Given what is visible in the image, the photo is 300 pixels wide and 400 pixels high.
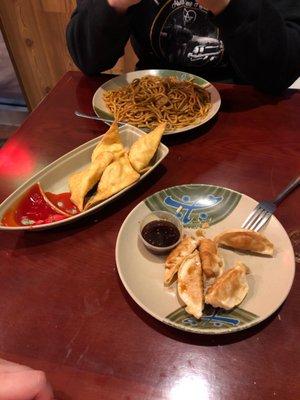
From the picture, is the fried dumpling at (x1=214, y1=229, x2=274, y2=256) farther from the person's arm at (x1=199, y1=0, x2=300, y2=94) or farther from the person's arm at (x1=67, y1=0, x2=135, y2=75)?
the person's arm at (x1=67, y1=0, x2=135, y2=75)

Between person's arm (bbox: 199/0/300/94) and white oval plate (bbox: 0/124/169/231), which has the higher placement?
person's arm (bbox: 199/0/300/94)

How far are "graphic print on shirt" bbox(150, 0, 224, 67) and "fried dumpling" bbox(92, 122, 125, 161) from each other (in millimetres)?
849

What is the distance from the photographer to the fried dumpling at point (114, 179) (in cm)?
121

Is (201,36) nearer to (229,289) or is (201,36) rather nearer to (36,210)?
(36,210)

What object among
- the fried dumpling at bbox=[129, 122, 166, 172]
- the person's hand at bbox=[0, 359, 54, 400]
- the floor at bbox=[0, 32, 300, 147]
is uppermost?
the person's hand at bbox=[0, 359, 54, 400]

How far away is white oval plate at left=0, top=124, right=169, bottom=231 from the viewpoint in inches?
44.3

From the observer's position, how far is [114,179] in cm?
125

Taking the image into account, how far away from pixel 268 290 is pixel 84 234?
23.7 inches

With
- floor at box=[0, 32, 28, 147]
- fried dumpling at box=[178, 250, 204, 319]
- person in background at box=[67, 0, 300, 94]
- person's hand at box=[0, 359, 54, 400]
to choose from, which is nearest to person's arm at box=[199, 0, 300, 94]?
person in background at box=[67, 0, 300, 94]

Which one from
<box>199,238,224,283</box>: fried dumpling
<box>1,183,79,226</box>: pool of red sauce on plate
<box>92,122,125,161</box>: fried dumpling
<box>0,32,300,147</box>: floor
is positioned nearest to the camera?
<box>199,238,224,283</box>: fried dumpling

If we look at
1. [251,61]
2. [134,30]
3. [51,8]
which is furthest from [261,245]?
[51,8]

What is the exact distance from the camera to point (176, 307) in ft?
3.10

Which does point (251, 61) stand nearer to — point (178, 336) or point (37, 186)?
point (37, 186)

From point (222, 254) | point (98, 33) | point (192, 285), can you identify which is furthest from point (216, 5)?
point (192, 285)
